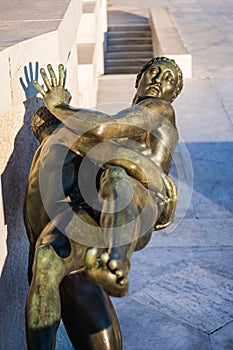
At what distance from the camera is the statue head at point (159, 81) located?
9.61ft

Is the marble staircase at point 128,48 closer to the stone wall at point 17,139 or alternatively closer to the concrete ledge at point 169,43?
the concrete ledge at point 169,43

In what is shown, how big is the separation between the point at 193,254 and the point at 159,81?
9.18ft

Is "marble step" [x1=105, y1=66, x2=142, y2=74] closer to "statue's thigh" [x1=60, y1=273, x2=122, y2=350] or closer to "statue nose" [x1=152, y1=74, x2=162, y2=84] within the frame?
"statue nose" [x1=152, y1=74, x2=162, y2=84]

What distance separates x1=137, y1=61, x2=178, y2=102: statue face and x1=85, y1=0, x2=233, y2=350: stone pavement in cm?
15

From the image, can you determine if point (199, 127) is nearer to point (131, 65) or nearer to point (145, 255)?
point (145, 255)

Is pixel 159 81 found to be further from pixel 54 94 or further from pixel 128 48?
pixel 128 48

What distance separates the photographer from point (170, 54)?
10.5 metres

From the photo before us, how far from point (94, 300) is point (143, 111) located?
0.78m

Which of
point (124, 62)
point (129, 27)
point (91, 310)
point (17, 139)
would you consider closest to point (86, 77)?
point (124, 62)

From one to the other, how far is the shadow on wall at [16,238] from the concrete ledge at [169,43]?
7.10 meters

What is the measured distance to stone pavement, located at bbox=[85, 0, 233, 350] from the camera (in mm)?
4410

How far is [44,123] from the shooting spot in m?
2.94

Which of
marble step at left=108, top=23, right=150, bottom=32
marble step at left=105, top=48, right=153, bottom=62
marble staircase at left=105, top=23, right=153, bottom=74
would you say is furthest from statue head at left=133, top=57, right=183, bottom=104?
marble step at left=108, top=23, right=150, bottom=32

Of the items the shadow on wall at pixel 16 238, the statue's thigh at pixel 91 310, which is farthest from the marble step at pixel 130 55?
the statue's thigh at pixel 91 310
